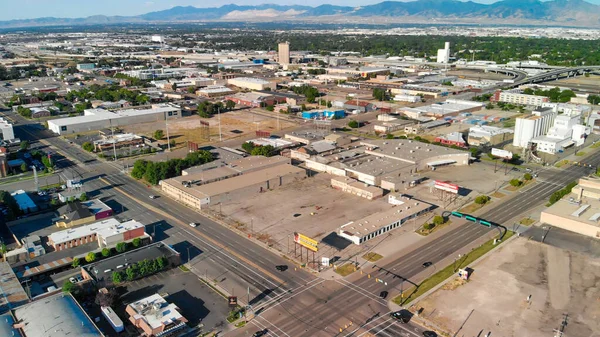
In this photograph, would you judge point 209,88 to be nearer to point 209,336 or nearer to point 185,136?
point 185,136

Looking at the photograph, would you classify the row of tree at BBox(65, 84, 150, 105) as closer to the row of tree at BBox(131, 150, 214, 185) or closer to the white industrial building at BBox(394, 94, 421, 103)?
the row of tree at BBox(131, 150, 214, 185)

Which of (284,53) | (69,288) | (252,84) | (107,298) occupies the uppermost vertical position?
(284,53)

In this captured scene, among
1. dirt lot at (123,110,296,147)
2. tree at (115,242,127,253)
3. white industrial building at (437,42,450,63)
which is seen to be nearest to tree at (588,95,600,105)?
dirt lot at (123,110,296,147)

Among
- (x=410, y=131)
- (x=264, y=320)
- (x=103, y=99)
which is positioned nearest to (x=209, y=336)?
(x=264, y=320)

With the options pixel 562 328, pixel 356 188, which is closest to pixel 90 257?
pixel 356 188

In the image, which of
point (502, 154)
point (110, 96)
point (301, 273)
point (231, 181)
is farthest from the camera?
point (110, 96)

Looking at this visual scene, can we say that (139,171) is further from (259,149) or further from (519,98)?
(519,98)
